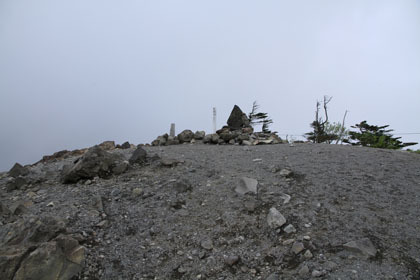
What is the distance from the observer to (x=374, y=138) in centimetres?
1203

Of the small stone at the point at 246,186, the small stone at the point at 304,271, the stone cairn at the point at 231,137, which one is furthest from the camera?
the stone cairn at the point at 231,137

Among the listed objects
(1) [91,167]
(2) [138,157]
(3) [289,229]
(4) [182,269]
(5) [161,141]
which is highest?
(5) [161,141]

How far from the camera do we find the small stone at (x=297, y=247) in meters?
2.43

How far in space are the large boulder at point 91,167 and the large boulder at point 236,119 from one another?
4.86 metres

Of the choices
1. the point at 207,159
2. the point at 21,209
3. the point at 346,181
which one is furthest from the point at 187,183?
the point at 346,181

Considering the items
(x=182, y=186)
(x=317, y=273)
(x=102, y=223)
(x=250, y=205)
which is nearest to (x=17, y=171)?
(x=102, y=223)

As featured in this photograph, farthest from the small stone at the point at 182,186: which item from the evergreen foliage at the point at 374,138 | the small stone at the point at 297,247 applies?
the evergreen foliage at the point at 374,138

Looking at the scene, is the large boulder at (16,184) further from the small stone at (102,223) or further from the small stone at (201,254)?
the small stone at (201,254)

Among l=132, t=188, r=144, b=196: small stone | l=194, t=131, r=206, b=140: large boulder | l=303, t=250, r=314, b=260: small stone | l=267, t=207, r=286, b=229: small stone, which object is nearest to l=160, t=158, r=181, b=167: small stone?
l=132, t=188, r=144, b=196: small stone

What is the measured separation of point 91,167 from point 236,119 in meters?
5.37

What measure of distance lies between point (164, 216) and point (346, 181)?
2.74 meters

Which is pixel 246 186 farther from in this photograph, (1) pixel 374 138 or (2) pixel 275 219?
(1) pixel 374 138

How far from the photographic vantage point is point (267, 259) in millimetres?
2428

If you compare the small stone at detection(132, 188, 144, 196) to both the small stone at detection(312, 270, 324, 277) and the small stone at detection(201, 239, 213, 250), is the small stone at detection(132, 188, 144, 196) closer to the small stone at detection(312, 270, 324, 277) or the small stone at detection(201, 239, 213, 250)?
the small stone at detection(201, 239, 213, 250)
